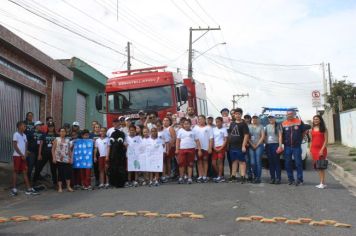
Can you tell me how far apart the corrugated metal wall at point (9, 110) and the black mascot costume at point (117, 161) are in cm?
422

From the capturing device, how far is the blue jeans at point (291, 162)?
1107cm

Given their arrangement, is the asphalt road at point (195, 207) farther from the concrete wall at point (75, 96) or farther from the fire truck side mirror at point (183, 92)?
the concrete wall at point (75, 96)

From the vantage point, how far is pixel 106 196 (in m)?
10.2

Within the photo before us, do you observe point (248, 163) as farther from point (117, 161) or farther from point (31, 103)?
point (31, 103)

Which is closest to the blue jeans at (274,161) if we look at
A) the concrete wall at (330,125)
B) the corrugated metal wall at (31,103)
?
the corrugated metal wall at (31,103)

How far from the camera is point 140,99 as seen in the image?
49.3ft

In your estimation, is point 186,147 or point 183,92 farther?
point 183,92

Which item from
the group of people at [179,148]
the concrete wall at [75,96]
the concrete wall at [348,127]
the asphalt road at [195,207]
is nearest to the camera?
the asphalt road at [195,207]

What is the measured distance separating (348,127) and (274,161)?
1615cm

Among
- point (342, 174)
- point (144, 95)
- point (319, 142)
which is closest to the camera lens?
point (319, 142)

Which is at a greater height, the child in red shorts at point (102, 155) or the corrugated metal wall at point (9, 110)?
the corrugated metal wall at point (9, 110)

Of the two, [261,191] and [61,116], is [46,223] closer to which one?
[261,191]

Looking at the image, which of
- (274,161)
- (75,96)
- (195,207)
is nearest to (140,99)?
(274,161)

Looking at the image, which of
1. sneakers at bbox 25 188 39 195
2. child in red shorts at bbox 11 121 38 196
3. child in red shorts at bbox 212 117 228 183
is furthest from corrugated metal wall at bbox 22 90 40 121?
child in red shorts at bbox 212 117 228 183
